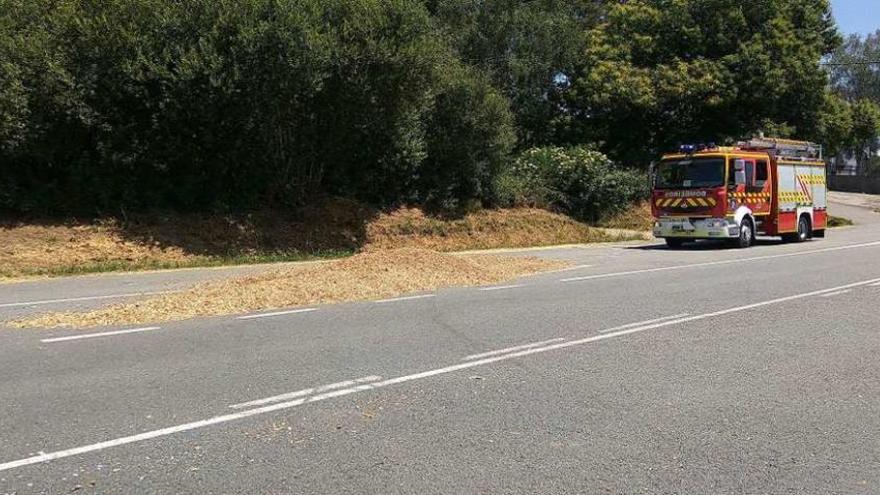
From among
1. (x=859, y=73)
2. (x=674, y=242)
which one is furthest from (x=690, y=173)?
(x=859, y=73)

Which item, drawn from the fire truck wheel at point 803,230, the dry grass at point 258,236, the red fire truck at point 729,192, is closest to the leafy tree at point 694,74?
the dry grass at point 258,236

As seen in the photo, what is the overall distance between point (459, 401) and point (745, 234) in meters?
18.9

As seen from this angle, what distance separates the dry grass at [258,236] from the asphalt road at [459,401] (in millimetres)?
6838

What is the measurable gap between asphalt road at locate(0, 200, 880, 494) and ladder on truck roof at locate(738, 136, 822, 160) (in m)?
14.2

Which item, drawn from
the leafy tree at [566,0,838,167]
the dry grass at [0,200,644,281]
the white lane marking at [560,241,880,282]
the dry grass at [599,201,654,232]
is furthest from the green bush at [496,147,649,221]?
the white lane marking at [560,241,880,282]

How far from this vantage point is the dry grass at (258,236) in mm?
17406

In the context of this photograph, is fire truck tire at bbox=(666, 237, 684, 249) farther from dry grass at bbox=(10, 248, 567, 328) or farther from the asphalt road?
the asphalt road

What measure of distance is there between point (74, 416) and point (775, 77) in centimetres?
3393

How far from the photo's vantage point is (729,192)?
71.7 feet

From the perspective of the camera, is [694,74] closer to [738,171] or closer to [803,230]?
[803,230]

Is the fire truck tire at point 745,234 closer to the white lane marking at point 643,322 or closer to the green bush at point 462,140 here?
the green bush at point 462,140

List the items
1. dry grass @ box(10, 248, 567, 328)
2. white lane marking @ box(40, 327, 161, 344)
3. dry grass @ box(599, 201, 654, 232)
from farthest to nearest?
dry grass @ box(599, 201, 654, 232)
dry grass @ box(10, 248, 567, 328)
white lane marking @ box(40, 327, 161, 344)

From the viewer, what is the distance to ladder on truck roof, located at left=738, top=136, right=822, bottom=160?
24109mm

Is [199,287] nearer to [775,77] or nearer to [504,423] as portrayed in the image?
[504,423]
